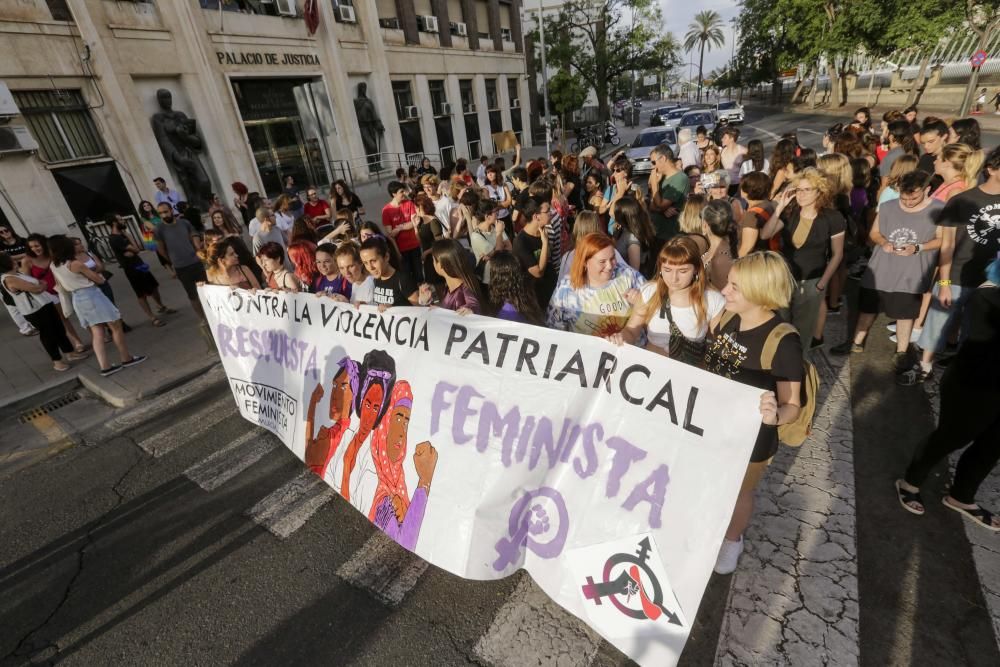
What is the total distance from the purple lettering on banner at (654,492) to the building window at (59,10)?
1635 centimetres

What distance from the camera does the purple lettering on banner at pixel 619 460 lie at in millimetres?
2389

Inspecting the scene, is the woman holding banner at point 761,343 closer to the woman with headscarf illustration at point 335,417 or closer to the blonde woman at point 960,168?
the woman with headscarf illustration at point 335,417

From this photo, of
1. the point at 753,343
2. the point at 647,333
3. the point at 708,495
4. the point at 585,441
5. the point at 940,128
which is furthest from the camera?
the point at 940,128

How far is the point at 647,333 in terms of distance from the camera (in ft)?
10.3

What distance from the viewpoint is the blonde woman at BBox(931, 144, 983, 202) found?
4.19m

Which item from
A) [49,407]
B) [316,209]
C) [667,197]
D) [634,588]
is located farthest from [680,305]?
[316,209]

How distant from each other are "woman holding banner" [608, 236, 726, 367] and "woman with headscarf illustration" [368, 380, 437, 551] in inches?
58.9

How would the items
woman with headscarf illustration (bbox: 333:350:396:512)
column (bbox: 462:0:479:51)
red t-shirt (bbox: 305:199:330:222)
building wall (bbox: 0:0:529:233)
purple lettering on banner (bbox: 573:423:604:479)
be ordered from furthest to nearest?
column (bbox: 462:0:479:51), building wall (bbox: 0:0:529:233), red t-shirt (bbox: 305:199:330:222), woman with headscarf illustration (bbox: 333:350:396:512), purple lettering on banner (bbox: 573:423:604:479)

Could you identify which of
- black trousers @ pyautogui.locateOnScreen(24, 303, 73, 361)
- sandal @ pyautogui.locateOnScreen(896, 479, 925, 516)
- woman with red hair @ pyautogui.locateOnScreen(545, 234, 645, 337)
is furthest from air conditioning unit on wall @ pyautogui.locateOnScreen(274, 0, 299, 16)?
sandal @ pyautogui.locateOnScreen(896, 479, 925, 516)

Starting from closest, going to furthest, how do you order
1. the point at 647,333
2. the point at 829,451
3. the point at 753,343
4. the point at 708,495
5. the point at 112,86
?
the point at 708,495, the point at 753,343, the point at 647,333, the point at 829,451, the point at 112,86

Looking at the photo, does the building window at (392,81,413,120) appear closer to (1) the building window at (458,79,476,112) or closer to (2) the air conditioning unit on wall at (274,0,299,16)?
(1) the building window at (458,79,476,112)

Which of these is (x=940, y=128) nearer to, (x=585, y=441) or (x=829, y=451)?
(x=829, y=451)

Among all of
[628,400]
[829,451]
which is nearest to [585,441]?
[628,400]

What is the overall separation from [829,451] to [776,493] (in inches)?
28.4
